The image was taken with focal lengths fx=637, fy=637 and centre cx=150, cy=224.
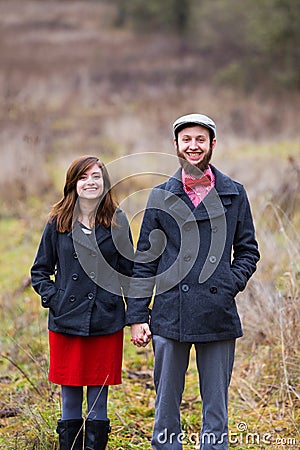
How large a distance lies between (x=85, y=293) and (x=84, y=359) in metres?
0.29

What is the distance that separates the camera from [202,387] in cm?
278

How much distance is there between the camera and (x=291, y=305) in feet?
12.0

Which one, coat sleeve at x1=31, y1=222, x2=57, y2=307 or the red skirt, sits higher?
coat sleeve at x1=31, y1=222, x2=57, y2=307

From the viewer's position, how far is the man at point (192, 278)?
268 centimetres

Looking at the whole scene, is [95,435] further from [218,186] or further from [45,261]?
[218,186]

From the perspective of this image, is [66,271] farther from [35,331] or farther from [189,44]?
[189,44]

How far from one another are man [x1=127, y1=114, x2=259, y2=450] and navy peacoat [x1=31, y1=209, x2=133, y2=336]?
12cm

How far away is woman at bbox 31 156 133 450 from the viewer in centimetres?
281

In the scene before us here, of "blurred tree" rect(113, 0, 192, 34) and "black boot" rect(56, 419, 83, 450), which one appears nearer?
"black boot" rect(56, 419, 83, 450)

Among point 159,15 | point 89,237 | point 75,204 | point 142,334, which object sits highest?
point 159,15

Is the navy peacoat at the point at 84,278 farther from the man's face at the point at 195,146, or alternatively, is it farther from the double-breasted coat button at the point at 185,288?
the man's face at the point at 195,146

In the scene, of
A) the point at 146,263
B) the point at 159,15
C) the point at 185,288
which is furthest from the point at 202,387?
the point at 159,15

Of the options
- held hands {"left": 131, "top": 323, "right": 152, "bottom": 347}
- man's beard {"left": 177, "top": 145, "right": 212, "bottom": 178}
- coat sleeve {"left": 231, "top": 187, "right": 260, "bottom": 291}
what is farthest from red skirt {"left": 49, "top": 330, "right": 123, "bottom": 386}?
man's beard {"left": 177, "top": 145, "right": 212, "bottom": 178}

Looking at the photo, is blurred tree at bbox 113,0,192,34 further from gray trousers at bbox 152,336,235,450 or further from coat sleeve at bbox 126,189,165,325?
gray trousers at bbox 152,336,235,450
